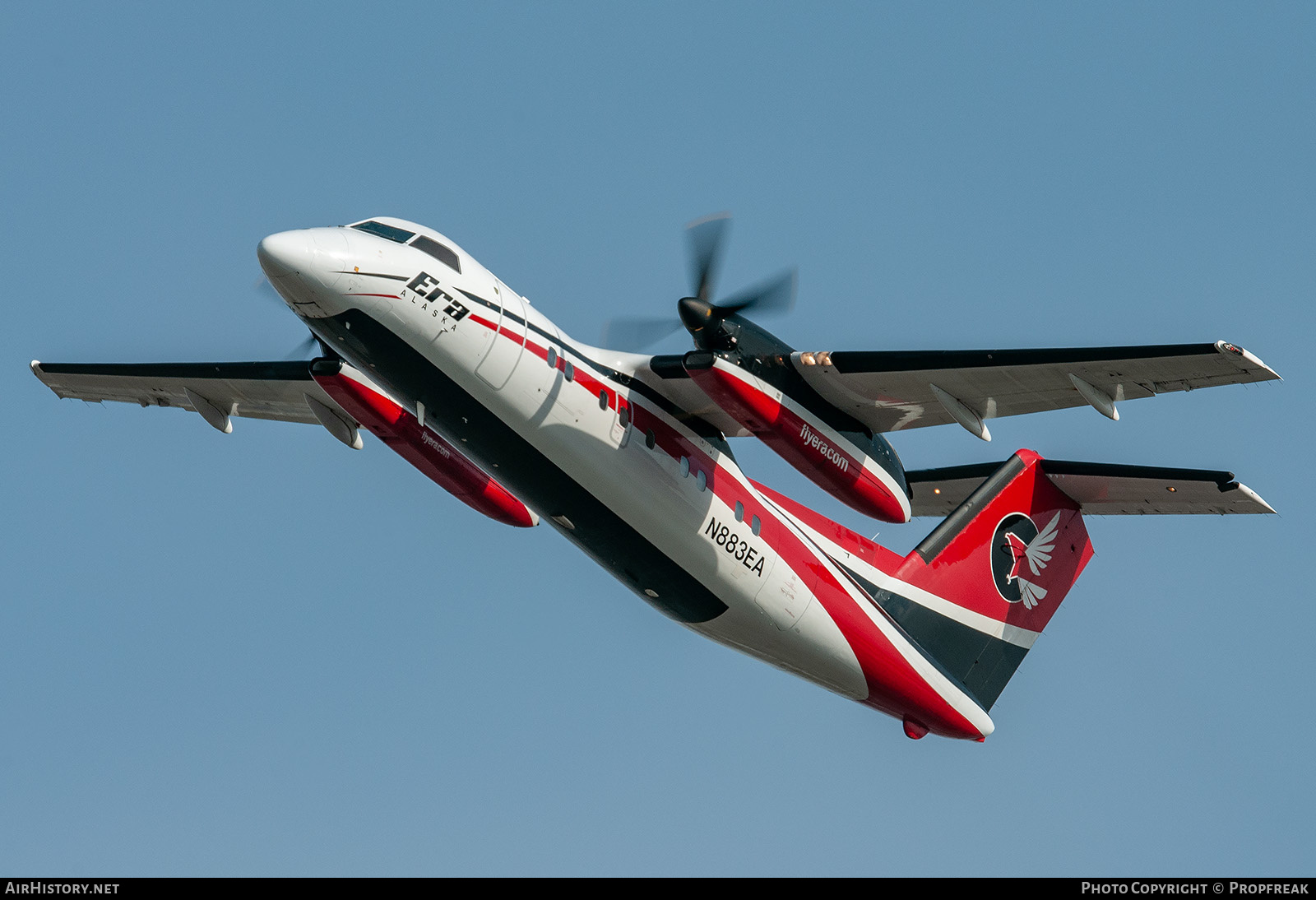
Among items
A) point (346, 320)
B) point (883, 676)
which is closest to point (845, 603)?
point (883, 676)

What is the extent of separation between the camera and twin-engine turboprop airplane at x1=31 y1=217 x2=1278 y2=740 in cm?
1256

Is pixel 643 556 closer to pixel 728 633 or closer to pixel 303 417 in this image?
pixel 728 633

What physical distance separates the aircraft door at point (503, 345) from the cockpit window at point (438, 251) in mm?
460

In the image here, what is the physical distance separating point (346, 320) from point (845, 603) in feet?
20.3

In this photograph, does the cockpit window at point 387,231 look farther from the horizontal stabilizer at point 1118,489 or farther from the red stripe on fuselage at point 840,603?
the horizontal stabilizer at point 1118,489

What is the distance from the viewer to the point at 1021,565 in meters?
16.5

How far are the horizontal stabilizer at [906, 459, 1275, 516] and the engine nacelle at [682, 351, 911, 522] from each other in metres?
2.05

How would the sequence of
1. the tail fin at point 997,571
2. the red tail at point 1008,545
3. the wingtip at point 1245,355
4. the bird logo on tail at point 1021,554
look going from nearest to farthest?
the wingtip at point 1245,355 → the tail fin at point 997,571 → the red tail at point 1008,545 → the bird logo on tail at point 1021,554

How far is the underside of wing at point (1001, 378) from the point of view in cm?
1197

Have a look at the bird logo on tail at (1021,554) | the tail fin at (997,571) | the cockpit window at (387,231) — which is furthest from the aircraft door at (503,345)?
the bird logo on tail at (1021,554)

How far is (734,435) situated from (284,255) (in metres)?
5.27

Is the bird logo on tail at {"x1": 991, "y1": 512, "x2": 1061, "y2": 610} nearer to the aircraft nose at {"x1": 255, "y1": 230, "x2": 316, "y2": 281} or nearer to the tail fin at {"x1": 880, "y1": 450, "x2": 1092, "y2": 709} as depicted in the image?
the tail fin at {"x1": 880, "y1": 450, "x2": 1092, "y2": 709}

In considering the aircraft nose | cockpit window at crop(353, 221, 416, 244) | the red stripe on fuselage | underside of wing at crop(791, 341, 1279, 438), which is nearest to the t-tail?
the red stripe on fuselage
